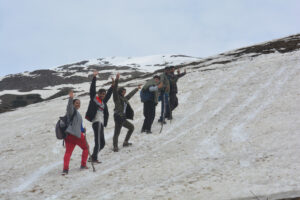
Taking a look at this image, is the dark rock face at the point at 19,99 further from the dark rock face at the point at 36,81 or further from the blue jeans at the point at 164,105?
the blue jeans at the point at 164,105

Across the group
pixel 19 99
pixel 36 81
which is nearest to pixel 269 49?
pixel 19 99

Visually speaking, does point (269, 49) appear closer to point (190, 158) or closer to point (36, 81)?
point (190, 158)

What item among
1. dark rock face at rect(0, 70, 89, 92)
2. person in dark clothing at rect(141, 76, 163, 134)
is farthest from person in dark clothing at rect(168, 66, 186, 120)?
dark rock face at rect(0, 70, 89, 92)

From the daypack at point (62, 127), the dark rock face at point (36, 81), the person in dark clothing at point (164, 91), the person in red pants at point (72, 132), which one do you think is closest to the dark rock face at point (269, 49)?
the person in dark clothing at point (164, 91)

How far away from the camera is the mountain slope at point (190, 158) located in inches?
244

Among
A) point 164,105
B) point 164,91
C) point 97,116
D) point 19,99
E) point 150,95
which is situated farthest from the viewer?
point 19,99

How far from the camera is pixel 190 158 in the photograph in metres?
8.78

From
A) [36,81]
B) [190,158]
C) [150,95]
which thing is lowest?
[190,158]

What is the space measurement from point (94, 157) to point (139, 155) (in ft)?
5.49

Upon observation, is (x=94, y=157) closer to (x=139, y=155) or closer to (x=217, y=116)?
(x=139, y=155)

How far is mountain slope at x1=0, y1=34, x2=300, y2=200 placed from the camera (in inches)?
244

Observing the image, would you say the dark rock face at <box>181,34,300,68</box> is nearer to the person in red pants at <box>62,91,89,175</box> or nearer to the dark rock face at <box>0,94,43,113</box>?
the person in red pants at <box>62,91,89,175</box>

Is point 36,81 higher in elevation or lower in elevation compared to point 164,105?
higher

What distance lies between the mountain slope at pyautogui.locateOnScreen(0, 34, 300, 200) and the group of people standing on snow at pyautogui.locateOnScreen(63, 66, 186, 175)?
1.99ft
